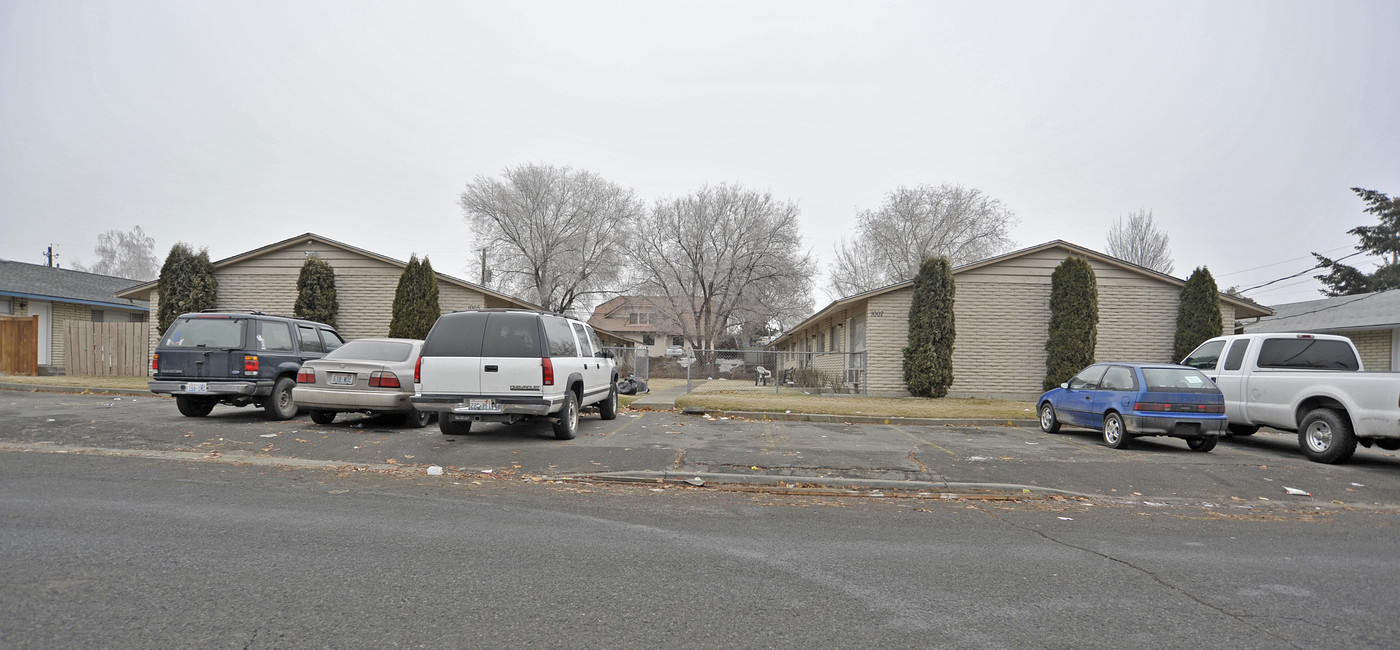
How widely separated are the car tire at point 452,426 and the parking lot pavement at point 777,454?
14 cm

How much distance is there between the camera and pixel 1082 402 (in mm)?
11531

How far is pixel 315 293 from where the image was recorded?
2067 centimetres

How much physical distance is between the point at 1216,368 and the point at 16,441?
Answer: 18291 millimetres

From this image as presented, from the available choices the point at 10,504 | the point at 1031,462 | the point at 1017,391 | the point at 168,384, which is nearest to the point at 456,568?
the point at 10,504

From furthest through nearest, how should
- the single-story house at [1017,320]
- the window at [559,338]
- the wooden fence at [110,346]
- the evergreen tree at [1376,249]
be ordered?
the evergreen tree at [1376,249] < the wooden fence at [110,346] < the single-story house at [1017,320] < the window at [559,338]

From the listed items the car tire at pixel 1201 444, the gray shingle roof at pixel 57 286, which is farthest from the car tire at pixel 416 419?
the gray shingle roof at pixel 57 286

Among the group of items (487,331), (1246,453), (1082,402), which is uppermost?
(487,331)

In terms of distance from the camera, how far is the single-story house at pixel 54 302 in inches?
960

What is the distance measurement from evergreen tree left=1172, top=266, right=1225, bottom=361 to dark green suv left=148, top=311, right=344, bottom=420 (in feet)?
70.3

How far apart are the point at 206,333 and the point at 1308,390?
1700 cm

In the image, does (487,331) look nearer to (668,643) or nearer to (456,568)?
(456,568)

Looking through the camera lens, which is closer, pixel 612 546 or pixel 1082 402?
pixel 612 546

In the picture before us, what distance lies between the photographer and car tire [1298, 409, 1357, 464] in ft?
30.8

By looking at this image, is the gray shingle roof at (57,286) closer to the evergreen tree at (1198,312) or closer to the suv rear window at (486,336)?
the suv rear window at (486,336)
